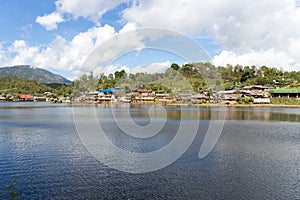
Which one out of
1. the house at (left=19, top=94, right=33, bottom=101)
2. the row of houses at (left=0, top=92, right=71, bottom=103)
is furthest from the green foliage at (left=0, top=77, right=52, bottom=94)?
the house at (left=19, top=94, right=33, bottom=101)

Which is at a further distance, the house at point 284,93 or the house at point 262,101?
the house at point 262,101

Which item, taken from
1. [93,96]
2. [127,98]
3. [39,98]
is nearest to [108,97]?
[93,96]

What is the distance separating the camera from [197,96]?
2363 inches

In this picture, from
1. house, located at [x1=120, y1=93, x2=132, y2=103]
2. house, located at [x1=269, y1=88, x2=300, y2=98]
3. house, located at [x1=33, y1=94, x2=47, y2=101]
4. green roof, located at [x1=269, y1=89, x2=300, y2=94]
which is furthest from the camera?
house, located at [x1=33, y1=94, x2=47, y2=101]

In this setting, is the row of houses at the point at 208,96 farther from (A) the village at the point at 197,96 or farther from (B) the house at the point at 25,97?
(B) the house at the point at 25,97

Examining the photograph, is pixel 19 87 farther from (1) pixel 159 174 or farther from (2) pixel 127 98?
(1) pixel 159 174

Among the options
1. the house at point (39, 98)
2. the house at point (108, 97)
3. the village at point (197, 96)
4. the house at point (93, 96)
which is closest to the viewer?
the village at point (197, 96)

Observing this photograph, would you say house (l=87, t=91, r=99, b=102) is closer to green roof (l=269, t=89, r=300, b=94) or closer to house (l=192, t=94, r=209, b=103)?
house (l=192, t=94, r=209, b=103)

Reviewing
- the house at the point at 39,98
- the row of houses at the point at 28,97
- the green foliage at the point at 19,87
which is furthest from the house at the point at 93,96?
the green foliage at the point at 19,87

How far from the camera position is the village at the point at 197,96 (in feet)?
189

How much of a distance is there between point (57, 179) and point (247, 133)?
1454 cm

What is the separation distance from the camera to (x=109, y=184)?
8.90 metres

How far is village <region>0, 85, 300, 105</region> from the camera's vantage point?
57.5 meters

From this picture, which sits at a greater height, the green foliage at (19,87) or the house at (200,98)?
the green foliage at (19,87)
